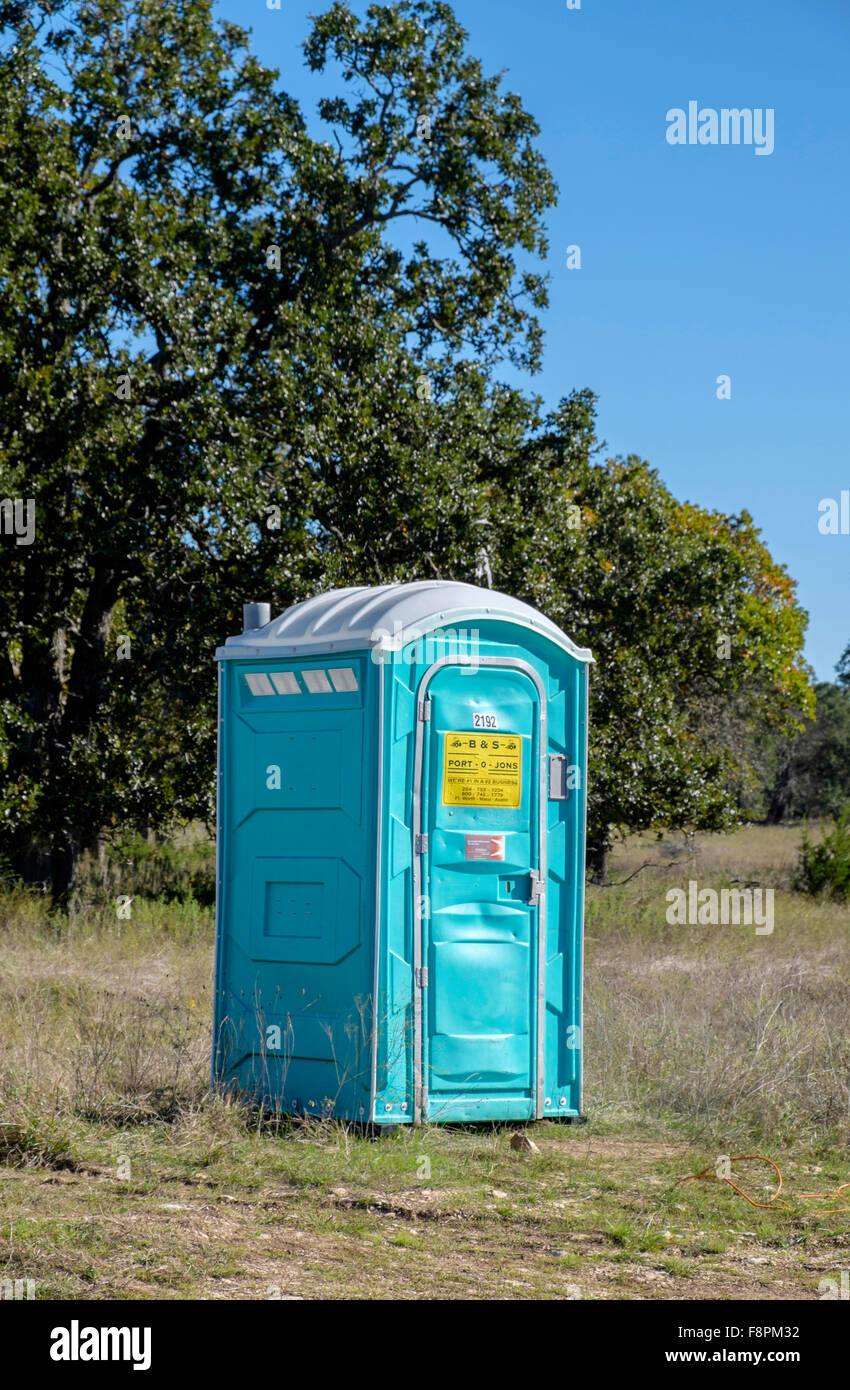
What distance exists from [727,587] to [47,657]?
7978mm

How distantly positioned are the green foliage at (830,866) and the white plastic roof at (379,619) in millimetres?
11812

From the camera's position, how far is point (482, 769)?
260 inches

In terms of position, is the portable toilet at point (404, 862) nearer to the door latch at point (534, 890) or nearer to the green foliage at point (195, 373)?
the door latch at point (534, 890)

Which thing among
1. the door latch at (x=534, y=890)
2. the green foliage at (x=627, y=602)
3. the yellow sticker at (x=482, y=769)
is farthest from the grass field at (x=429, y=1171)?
the green foliage at (x=627, y=602)

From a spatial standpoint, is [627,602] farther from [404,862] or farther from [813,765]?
[813,765]

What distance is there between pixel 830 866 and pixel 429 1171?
522 inches

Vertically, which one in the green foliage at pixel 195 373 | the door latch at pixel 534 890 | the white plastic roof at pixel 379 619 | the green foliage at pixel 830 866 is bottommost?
the green foliage at pixel 830 866

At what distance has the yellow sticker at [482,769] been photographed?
6.52 m

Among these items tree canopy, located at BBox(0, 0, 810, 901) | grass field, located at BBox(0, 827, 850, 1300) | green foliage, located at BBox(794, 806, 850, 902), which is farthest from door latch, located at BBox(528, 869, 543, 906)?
green foliage, located at BBox(794, 806, 850, 902)

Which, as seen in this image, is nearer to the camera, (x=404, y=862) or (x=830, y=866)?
(x=404, y=862)

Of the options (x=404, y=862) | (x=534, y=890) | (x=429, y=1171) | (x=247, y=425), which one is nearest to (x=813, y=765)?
(x=247, y=425)

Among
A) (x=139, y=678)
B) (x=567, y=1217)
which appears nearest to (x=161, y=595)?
(x=139, y=678)

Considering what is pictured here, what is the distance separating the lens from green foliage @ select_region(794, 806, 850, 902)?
17.7 meters

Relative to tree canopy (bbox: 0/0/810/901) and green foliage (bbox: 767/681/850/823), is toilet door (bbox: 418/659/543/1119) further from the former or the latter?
green foliage (bbox: 767/681/850/823)
